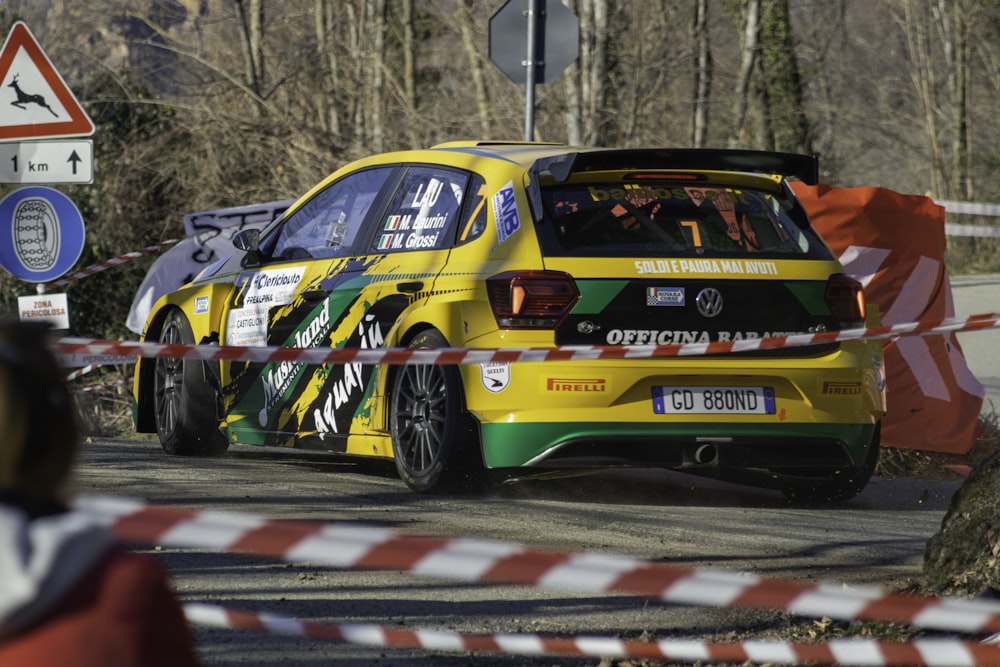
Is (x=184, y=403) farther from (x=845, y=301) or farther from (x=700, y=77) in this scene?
(x=700, y=77)

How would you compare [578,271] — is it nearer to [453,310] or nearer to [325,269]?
[453,310]

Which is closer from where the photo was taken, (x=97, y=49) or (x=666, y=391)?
(x=666, y=391)

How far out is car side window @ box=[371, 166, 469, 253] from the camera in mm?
7473

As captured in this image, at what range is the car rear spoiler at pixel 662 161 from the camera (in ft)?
22.9

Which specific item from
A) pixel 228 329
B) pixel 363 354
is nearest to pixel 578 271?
pixel 363 354

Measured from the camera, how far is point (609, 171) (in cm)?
712

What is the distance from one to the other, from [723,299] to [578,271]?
676mm

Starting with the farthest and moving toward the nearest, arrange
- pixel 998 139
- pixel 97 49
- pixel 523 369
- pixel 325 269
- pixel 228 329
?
pixel 998 139 < pixel 97 49 < pixel 228 329 < pixel 325 269 < pixel 523 369

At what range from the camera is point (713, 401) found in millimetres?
6895

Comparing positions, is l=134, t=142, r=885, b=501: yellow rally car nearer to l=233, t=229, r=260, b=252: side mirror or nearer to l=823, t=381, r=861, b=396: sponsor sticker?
l=823, t=381, r=861, b=396: sponsor sticker

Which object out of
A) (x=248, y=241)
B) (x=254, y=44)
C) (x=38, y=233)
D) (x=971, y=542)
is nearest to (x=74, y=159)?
(x=38, y=233)

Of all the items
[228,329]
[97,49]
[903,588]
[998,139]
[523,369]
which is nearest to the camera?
[903,588]

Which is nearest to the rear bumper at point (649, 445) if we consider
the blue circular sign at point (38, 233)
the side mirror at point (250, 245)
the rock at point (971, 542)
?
the rock at point (971, 542)

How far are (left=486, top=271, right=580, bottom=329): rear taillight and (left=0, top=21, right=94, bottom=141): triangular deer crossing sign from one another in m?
4.97
